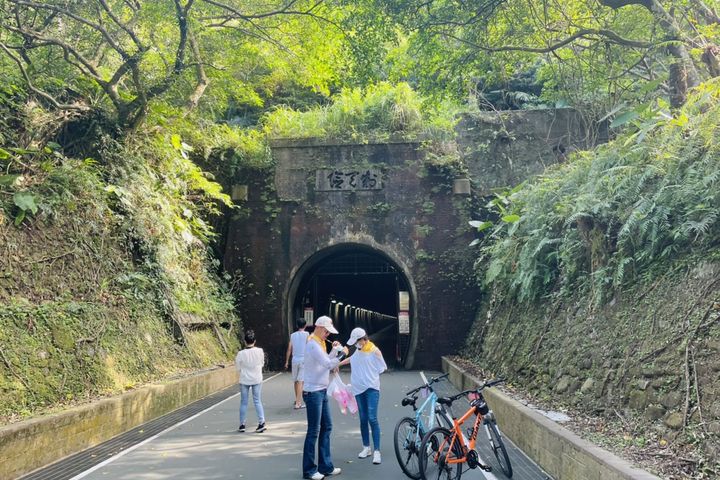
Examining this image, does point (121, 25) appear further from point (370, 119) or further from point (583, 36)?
point (370, 119)

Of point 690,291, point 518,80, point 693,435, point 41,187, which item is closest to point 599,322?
point 690,291

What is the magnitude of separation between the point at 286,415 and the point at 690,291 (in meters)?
6.19

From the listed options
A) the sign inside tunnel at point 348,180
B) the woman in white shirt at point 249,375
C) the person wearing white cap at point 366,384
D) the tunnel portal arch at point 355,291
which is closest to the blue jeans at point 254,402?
the woman in white shirt at point 249,375

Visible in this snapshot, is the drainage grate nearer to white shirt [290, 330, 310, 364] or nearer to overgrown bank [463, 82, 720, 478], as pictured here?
white shirt [290, 330, 310, 364]

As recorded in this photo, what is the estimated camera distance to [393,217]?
16109 millimetres

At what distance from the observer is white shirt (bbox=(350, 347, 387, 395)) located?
20.9 feet

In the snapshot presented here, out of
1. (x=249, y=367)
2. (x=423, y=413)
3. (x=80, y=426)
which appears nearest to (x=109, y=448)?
(x=80, y=426)

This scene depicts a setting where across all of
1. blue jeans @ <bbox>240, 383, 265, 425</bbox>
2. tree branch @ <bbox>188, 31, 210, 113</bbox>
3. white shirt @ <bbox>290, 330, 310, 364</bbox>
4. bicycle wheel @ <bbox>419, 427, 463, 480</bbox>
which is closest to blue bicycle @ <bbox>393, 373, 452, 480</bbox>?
bicycle wheel @ <bbox>419, 427, 463, 480</bbox>

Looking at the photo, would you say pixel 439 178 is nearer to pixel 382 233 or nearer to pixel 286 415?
pixel 382 233

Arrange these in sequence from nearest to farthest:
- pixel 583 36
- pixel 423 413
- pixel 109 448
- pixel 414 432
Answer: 1. pixel 414 432
2. pixel 423 413
3. pixel 109 448
4. pixel 583 36

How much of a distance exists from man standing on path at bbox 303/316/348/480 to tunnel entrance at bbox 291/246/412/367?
35.3ft

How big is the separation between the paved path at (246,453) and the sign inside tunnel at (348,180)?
772 cm

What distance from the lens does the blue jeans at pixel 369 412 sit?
20.5 ft

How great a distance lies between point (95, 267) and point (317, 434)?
19.5 feet
